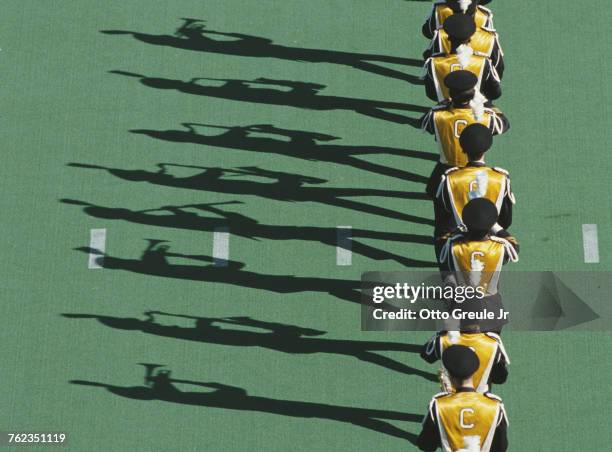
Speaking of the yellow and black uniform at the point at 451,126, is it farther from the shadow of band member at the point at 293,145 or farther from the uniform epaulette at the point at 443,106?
the shadow of band member at the point at 293,145

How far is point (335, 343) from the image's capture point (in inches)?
460

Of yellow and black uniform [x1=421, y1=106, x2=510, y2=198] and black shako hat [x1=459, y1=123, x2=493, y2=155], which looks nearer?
black shako hat [x1=459, y1=123, x2=493, y2=155]

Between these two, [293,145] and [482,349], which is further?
[293,145]

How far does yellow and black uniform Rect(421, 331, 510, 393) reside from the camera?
9922 millimetres

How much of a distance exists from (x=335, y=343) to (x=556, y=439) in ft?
8.13

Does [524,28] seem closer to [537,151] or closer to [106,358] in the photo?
[537,151]

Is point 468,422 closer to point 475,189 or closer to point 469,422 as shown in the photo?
point 469,422

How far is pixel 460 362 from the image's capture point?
31.0ft

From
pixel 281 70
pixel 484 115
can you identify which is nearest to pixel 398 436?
pixel 484 115

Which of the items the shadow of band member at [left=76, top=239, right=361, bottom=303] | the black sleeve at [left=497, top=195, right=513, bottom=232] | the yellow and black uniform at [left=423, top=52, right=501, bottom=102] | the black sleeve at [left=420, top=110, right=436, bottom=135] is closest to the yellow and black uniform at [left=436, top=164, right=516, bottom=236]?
the black sleeve at [left=497, top=195, right=513, bottom=232]

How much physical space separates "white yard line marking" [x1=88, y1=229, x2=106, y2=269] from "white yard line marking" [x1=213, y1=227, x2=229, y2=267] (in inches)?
49.1

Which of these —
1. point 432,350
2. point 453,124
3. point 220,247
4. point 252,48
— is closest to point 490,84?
point 453,124

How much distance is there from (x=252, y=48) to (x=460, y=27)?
9.75 feet

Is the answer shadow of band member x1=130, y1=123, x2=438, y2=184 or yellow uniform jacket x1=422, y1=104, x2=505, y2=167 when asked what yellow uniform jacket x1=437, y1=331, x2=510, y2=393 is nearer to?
yellow uniform jacket x1=422, y1=104, x2=505, y2=167
